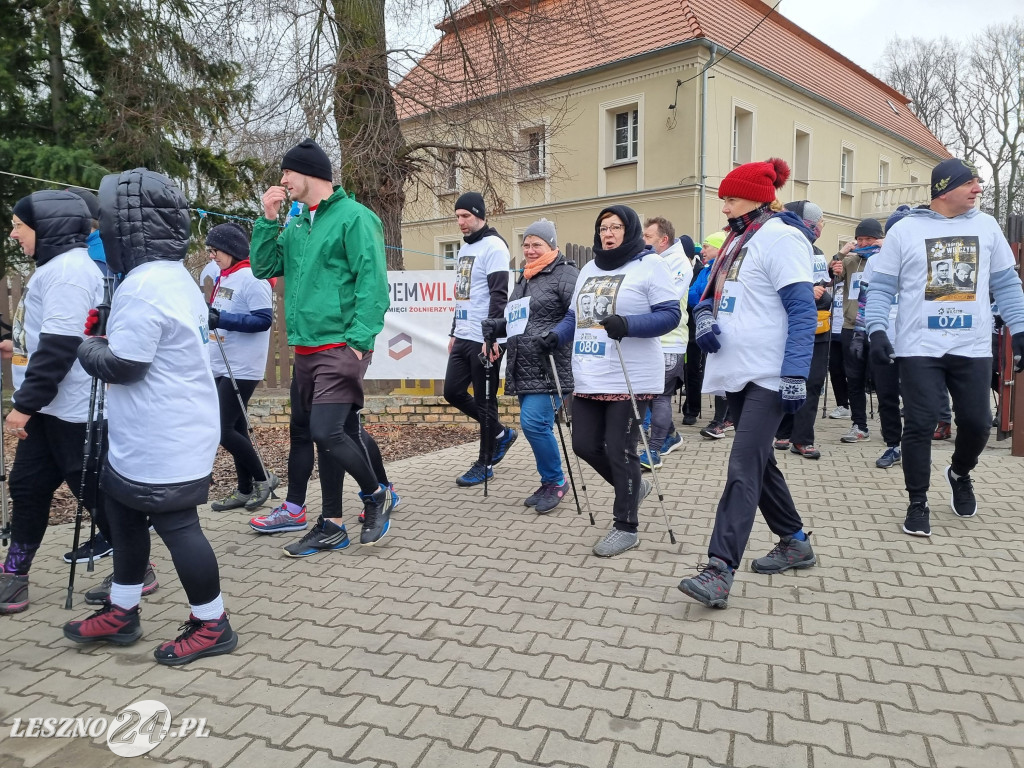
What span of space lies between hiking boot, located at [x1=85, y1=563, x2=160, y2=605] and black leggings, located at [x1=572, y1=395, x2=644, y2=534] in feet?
7.77

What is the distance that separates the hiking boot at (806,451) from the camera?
23.5 feet

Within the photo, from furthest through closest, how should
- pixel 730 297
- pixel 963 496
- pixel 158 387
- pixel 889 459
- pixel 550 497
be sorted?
pixel 889 459 < pixel 550 497 < pixel 963 496 < pixel 730 297 < pixel 158 387

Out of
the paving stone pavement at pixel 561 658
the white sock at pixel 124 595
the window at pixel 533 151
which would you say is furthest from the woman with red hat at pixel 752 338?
the window at pixel 533 151

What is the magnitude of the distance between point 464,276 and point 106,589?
3425 millimetres

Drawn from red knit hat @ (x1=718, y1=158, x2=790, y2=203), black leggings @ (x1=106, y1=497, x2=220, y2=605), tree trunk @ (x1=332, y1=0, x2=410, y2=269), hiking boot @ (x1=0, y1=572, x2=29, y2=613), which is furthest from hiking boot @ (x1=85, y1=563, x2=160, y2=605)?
tree trunk @ (x1=332, y1=0, x2=410, y2=269)

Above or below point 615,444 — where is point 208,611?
below

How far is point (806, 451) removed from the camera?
722 centimetres

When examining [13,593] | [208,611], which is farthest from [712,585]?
[13,593]

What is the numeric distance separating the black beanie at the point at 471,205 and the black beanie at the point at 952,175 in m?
3.09

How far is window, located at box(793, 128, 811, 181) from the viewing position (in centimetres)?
2505

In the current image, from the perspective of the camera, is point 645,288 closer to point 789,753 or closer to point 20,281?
point 789,753

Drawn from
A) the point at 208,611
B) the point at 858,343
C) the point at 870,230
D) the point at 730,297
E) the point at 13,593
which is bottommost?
the point at 13,593

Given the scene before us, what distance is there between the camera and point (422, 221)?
1582 cm

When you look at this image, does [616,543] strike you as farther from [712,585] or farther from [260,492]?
[260,492]
